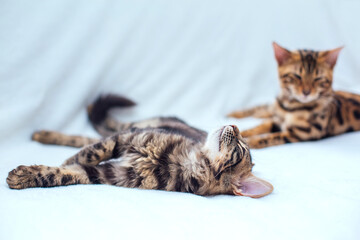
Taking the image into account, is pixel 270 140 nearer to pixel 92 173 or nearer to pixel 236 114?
pixel 236 114

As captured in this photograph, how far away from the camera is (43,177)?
122cm

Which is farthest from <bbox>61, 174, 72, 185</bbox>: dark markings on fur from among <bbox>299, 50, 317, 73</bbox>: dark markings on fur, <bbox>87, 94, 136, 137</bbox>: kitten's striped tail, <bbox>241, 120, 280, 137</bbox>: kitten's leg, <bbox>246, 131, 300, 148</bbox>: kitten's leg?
<bbox>299, 50, 317, 73</bbox>: dark markings on fur

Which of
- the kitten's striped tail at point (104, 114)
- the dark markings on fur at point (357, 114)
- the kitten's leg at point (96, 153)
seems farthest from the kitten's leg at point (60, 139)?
the dark markings on fur at point (357, 114)

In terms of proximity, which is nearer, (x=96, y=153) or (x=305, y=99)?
(x=96, y=153)

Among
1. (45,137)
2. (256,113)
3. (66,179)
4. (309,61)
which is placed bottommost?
(256,113)

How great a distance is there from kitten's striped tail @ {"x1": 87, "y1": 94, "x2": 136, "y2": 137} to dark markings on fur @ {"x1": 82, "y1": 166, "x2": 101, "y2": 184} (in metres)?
0.70

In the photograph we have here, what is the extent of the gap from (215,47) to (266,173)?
1382 mm

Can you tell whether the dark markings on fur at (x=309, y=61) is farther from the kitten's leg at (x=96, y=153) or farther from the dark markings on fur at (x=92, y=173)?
the dark markings on fur at (x=92, y=173)

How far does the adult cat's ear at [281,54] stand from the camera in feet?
6.92

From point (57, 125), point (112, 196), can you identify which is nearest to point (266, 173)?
point (112, 196)

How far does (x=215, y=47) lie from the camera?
8.56 feet

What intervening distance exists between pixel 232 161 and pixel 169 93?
3.81ft

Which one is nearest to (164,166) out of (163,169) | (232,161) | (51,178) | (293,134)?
(163,169)

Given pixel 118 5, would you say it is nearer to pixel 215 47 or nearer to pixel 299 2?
pixel 215 47
